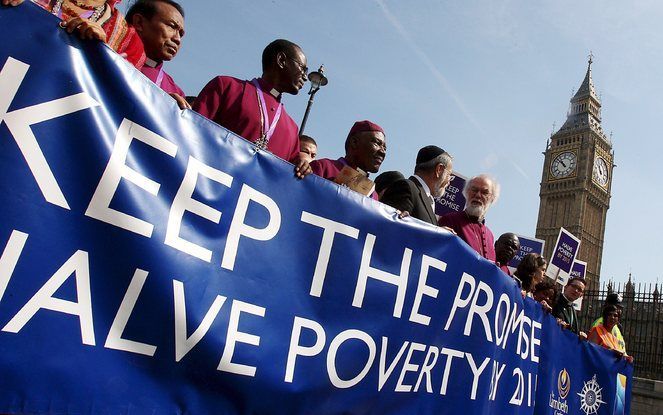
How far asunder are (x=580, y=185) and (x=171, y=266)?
69582 millimetres

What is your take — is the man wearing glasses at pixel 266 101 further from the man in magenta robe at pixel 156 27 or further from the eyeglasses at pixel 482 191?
the eyeglasses at pixel 482 191

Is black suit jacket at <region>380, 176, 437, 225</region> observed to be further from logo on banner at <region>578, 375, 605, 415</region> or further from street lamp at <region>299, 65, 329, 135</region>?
street lamp at <region>299, 65, 329, 135</region>

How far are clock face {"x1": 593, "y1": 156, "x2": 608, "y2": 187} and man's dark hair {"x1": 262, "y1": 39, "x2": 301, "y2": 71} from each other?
70.2 meters

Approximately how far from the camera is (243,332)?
195 cm

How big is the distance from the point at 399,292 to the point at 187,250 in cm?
117

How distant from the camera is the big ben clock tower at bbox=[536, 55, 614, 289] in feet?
213

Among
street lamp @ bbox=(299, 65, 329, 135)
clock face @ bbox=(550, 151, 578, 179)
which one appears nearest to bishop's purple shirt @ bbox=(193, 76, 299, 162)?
street lamp @ bbox=(299, 65, 329, 135)

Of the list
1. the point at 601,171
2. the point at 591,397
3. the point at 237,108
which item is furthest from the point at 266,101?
the point at 601,171

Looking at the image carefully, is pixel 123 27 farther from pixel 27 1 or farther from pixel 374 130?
pixel 374 130

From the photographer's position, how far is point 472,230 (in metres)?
3.92

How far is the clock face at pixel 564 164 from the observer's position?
217 ft

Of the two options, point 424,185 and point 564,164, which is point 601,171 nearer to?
point 564,164

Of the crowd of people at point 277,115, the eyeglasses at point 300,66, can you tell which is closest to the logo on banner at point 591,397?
the crowd of people at point 277,115

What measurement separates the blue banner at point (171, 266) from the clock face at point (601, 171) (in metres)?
70.6
